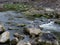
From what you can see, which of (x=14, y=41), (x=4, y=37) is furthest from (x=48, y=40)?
(x=4, y=37)

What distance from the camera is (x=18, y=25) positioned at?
50.4 ft

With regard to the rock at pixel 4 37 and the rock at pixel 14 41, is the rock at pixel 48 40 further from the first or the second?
the rock at pixel 4 37

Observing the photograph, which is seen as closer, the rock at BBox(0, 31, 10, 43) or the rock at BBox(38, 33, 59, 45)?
the rock at BBox(38, 33, 59, 45)

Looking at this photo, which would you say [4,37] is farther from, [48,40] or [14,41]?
[48,40]

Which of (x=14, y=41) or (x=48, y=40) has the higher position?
(x=48, y=40)

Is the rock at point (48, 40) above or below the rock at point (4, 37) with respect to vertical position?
above

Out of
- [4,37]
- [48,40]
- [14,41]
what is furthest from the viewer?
[4,37]

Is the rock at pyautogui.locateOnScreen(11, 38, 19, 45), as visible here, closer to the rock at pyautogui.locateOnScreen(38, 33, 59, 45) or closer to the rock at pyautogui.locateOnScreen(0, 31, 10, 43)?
the rock at pyautogui.locateOnScreen(0, 31, 10, 43)

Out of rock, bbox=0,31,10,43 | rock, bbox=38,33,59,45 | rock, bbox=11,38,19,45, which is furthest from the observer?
rock, bbox=0,31,10,43

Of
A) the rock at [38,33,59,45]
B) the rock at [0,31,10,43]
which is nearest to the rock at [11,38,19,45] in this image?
the rock at [0,31,10,43]

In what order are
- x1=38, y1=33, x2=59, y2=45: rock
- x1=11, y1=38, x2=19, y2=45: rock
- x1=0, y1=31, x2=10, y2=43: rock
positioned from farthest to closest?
x1=0, y1=31, x2=10, y2=43: rock < x1=11, y1=38, x2=19, y2=45: rock < x1=38, y1=33, x2=59, y2=45: rock

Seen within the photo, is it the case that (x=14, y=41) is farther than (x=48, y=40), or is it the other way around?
(x=14, y=41)

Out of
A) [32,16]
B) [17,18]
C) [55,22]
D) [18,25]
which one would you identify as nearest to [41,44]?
[18,25]

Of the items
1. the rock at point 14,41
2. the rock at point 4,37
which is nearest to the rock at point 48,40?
the rock at point 14,41
